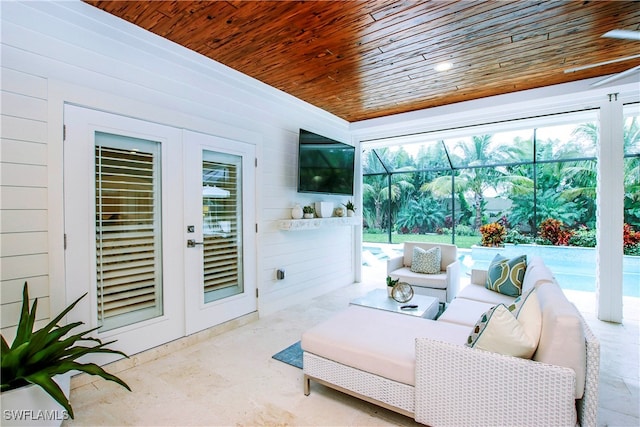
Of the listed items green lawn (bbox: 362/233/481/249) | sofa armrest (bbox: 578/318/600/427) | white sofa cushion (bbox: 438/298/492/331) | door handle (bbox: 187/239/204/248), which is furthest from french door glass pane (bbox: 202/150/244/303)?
green lawn (bbox: 362/233/481/249)

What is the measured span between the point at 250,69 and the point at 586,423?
369cm

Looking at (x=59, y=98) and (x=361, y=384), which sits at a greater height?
(x=59, y=98)

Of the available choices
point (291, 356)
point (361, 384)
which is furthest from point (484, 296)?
point (291, 356)

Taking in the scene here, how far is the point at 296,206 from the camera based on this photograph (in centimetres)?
416

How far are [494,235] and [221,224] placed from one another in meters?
5.07

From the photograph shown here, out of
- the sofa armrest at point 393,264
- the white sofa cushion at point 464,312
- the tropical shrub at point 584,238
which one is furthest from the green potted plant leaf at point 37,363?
the tropical shrub at point 584,238

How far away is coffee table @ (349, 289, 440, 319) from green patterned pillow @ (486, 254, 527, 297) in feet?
2.22

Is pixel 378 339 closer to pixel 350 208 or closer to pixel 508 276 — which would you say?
pixel 508 276

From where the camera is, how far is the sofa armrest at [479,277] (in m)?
3.75

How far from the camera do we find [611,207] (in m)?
3.58

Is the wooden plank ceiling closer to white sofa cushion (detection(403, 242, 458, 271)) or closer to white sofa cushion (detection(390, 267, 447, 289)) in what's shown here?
white sofa cushion (detection(403, 242, 458, 271))

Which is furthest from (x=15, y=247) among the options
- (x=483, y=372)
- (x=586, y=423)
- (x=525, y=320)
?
(x=586, y=423)

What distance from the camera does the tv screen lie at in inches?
164

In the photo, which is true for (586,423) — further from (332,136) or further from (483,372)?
(332,136)
